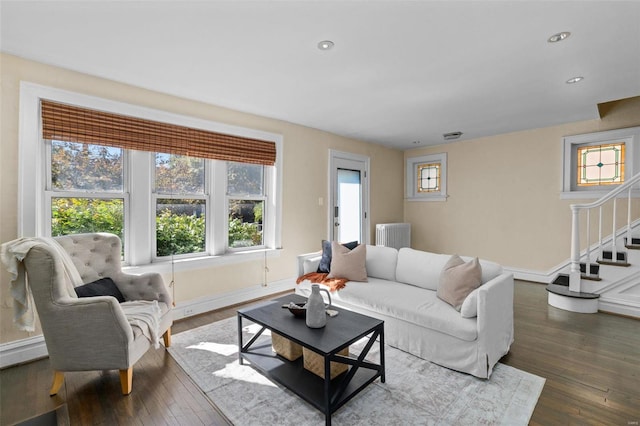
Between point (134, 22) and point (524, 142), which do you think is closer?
point (134, 22)

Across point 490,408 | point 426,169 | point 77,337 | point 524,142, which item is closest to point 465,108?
point 524,142

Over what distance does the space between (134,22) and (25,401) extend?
2584 mm

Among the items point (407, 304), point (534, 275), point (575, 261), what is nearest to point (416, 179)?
point (534, 275)

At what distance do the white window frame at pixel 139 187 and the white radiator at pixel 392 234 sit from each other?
7.21ft

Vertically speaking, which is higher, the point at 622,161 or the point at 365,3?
the point at 365,3

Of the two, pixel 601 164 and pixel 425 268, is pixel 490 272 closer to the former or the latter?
pixel 425 268

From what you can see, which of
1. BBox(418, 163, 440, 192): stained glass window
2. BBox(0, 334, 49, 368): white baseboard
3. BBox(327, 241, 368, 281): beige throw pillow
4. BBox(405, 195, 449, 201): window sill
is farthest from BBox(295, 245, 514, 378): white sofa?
BBox(418, 163, 440, 192): stained glass window

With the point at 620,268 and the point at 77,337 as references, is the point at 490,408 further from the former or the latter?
the point at 620,268

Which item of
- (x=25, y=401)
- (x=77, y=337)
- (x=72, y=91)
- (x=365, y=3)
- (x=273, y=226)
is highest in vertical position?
(x=365, y=3)

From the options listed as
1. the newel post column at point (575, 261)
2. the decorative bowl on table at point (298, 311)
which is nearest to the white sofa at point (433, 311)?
the decorative bowl on table at point (298, 311)

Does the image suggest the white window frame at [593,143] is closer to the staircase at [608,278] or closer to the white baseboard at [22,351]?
the staircase at [608,278]

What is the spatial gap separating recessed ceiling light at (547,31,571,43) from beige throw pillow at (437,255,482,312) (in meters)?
1.73

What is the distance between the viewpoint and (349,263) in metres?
3.26

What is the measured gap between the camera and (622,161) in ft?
13.5
